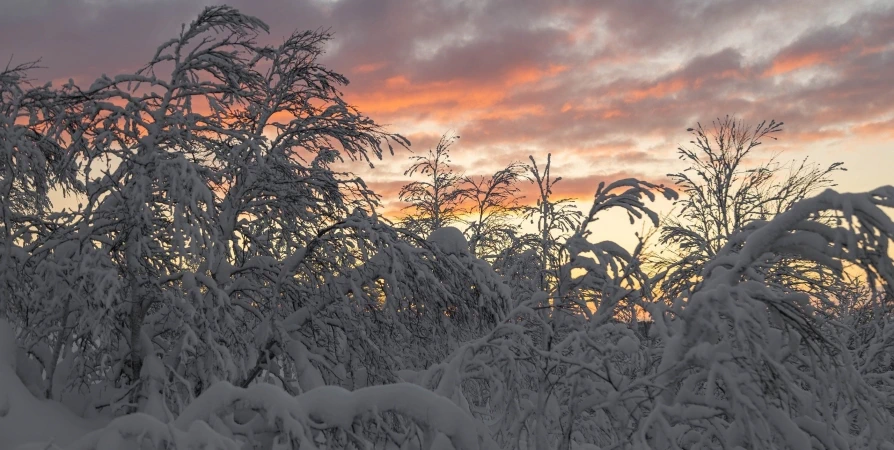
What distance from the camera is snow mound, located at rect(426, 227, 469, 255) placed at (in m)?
8.77

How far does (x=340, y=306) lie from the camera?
8367 mm

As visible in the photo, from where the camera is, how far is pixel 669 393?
4488 millimetres

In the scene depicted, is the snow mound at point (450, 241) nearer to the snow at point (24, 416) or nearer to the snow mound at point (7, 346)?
the snow at point (24, 416)

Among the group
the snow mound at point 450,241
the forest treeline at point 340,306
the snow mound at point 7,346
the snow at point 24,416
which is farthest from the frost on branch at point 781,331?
the snow mound at point 7,346

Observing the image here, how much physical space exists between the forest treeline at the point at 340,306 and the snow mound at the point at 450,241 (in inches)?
1.6

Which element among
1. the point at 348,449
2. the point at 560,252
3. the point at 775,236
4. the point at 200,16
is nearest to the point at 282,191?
the point at 200,16

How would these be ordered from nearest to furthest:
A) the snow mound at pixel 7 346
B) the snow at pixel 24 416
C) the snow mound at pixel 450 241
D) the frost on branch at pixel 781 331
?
the frost on branch at pixel 781 331, the snow at pixel 24 416, the snow mound at pixel 7 346, the snow mound at pixel 450 241

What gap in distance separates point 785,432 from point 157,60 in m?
7.82

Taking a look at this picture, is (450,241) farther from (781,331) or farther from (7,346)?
(7,346)

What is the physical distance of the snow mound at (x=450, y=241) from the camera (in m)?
8.77

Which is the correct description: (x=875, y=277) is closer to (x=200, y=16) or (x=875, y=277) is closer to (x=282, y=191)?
(x=282, y=191)

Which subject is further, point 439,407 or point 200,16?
point 200,16

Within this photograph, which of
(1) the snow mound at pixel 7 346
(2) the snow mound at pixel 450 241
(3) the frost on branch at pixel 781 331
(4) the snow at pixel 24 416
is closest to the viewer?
(3) the frost on branch at pixel 781 331

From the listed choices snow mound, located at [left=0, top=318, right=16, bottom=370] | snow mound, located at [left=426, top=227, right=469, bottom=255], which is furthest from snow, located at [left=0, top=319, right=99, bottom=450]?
snow mound, located at [left=426, top=227, right=469, bottom=255]
